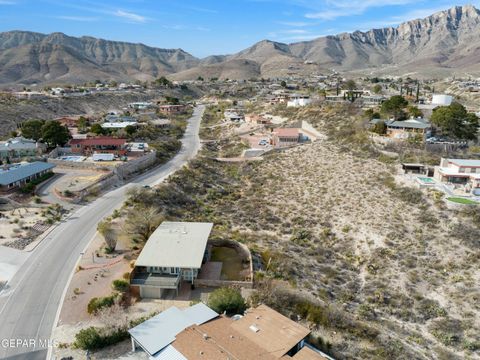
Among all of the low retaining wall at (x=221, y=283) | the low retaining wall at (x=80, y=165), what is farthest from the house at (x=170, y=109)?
A: the low retaining wall at (x=221, y=283)

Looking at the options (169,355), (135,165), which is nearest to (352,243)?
(169,355)

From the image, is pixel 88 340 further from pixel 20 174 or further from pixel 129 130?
pixel 129 130

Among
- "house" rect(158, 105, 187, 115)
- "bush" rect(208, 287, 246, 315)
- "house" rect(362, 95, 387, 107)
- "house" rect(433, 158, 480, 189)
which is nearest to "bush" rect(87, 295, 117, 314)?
"bush" rect(208, 287, 246, 315)

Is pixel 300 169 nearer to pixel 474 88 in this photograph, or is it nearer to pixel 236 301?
pixel 236 301

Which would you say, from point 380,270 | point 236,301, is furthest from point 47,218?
point 380,270

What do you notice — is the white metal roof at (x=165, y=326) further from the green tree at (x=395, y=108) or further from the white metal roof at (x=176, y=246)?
the green tree at (x=395, y=108)

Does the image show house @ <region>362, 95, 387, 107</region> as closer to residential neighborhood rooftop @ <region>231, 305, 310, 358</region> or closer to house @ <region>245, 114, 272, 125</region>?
house @ <region>245, 114, 272, 125</region>
